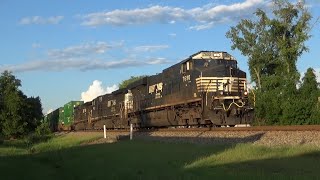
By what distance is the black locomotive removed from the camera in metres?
23.5

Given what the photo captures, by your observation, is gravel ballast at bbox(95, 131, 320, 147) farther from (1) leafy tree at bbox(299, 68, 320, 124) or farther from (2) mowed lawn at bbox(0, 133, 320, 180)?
(1) leafy tree at bbox(299, 68, 320, 124)

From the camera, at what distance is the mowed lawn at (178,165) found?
8.66 meters

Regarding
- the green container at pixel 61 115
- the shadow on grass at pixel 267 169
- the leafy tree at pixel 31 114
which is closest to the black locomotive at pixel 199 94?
the leafy tree at pixel 31 114

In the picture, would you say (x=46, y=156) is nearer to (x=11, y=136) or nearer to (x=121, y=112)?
(x=11, y=136)

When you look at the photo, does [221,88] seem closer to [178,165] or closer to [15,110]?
[15,110]

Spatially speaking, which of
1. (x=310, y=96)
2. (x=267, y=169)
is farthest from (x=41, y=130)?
(x=267, y=169)

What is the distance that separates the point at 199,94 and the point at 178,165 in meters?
13.9

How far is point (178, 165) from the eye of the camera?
10.3 metres

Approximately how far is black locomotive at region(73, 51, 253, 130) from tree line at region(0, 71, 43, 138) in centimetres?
777

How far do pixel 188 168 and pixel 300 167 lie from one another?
2.33 metres

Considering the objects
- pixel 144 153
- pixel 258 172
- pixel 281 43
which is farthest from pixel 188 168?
pixel 281 43

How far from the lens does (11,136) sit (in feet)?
94.4

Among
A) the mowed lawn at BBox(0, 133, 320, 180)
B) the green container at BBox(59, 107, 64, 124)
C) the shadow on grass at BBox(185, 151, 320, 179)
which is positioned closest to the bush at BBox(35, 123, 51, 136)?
the mowed lawn at BBox(0, 133, 320, 180)

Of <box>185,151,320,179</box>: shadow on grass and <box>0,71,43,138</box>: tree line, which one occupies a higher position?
<box>0,71,43,138</box>: tree line
